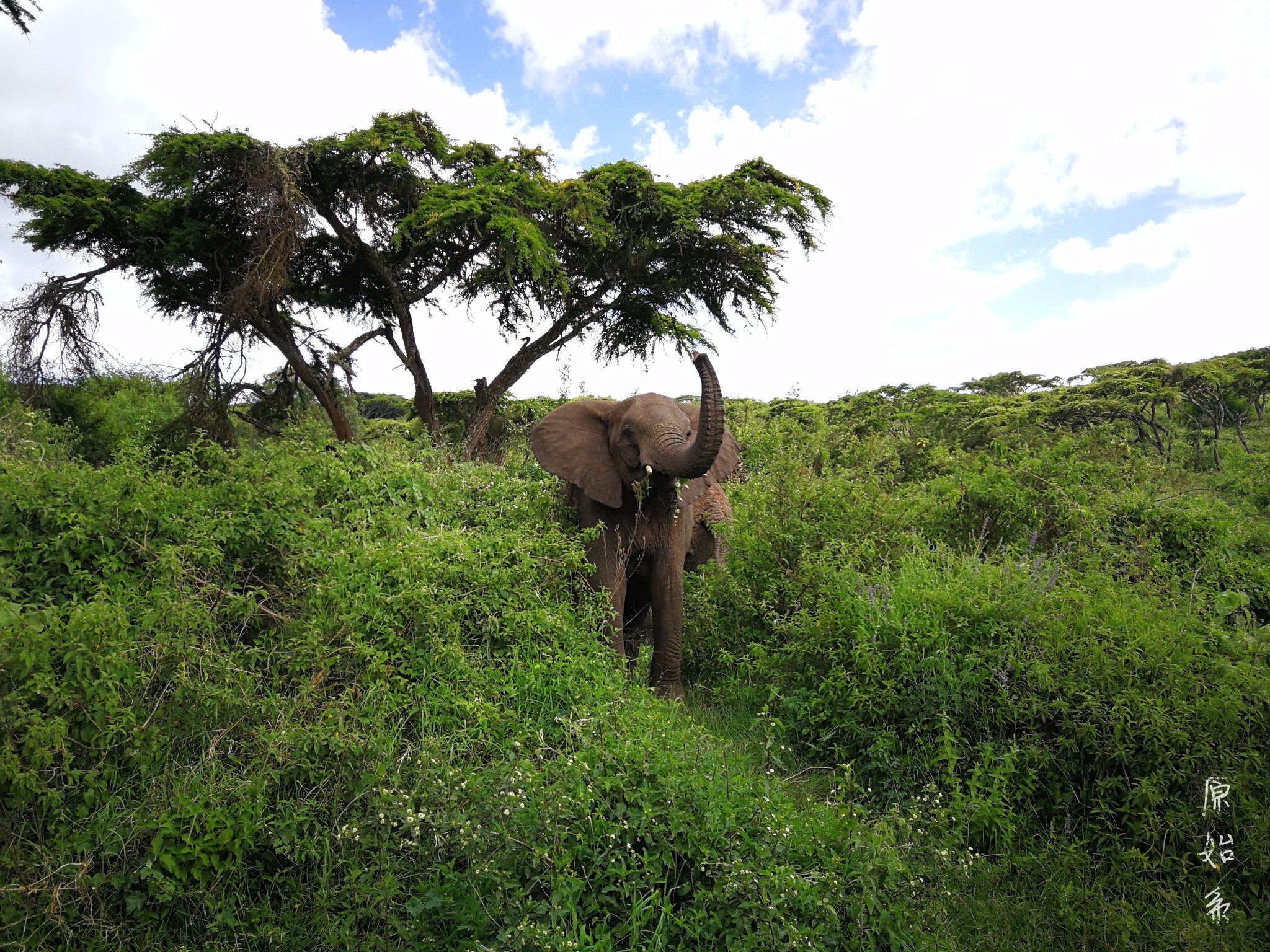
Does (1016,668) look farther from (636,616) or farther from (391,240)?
(391,240)

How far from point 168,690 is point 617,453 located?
129 inches

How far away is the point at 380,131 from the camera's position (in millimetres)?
18109

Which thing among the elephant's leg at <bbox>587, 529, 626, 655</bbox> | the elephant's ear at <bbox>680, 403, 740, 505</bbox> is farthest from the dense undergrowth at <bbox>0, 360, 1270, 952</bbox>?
the elephant's ear at <bbox>680, 403, 740, 505</bbox>

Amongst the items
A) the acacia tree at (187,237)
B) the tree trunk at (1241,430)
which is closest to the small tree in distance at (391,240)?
the acacia tree at (187,237)

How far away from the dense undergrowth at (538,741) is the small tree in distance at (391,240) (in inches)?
463

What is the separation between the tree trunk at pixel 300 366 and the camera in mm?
18359

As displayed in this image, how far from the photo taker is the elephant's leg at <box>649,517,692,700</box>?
5.93 meters

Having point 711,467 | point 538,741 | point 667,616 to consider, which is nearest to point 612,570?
point 667,616

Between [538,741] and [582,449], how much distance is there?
2709mm

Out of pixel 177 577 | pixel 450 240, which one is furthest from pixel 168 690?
pixel 450 240

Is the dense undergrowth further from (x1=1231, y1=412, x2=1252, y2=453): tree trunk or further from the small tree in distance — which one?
(x1=1231, y1=412, x2=1252, y2=453): tree trunk

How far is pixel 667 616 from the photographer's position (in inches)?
234

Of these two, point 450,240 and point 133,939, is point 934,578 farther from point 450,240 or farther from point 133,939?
point 450,240

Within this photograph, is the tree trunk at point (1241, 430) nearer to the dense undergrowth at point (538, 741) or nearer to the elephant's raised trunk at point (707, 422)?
the dense undergrowth at point (538, 741)
